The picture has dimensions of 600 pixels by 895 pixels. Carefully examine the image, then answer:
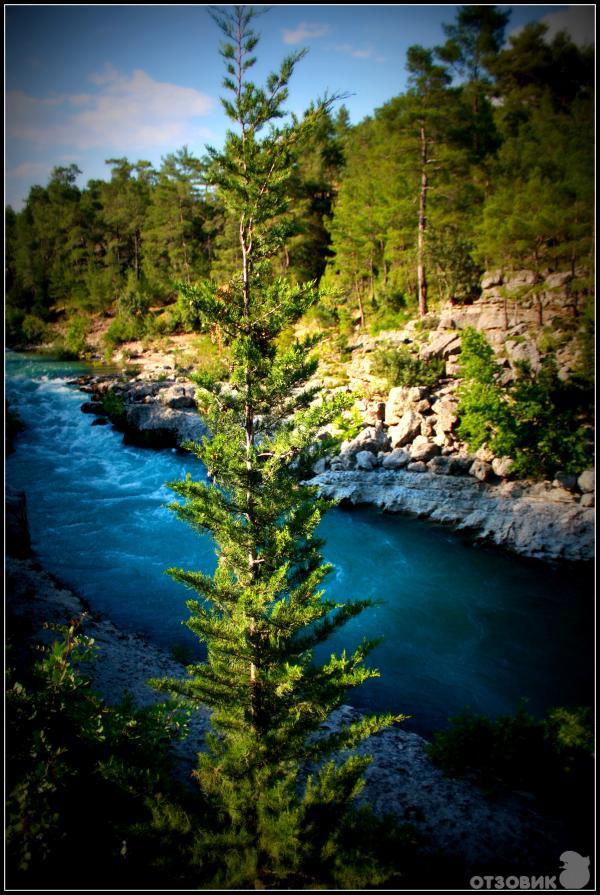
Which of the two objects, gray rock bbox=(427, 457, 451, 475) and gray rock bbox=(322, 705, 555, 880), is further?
gray rock bbox=(427, 457, 451, 475)

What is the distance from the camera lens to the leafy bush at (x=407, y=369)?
21906 millimetres

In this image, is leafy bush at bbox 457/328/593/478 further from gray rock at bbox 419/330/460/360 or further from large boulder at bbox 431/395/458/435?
gray rock at bbox 419/330/460/360

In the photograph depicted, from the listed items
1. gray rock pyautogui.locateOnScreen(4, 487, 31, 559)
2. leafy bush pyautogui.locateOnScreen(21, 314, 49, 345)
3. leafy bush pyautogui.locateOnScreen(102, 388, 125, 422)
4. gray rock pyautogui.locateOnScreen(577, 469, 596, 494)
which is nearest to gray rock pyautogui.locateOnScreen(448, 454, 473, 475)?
gray rock pyautogui.locateOnScreen(577, 469, 596, 494)

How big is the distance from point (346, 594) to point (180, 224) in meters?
47.9

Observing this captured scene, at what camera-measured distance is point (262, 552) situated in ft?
20.1

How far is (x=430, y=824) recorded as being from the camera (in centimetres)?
664

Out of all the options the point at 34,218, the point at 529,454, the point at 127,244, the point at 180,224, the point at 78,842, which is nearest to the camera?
the point at 78,842

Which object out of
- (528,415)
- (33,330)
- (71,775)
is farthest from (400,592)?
(33,330)

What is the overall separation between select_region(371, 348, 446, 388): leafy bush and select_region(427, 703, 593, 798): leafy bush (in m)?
16.7

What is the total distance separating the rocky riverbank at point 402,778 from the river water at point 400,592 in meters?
1.14

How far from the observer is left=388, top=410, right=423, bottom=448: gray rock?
19.8m

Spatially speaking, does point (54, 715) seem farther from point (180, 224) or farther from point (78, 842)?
point (180, 224)

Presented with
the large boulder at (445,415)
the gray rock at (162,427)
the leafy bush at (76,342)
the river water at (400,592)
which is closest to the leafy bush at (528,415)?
the large boulder at (445,415)

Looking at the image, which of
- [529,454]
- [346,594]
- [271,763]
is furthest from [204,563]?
[529,454]
